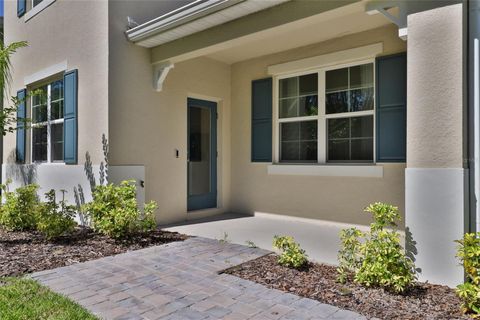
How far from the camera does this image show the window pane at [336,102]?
6281mm

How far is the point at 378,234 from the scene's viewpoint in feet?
11.3

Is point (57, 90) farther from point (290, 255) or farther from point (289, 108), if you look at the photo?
point (290, 255)

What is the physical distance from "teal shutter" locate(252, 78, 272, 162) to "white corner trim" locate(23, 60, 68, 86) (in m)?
3.86

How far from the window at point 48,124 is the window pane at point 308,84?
497cm

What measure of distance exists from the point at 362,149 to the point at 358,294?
3337mm

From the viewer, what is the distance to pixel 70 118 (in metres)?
→ 6.68

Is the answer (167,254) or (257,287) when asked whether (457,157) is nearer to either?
(257,287)

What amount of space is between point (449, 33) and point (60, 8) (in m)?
7.11

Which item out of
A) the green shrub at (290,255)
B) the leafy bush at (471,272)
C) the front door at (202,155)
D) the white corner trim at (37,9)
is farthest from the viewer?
the white corner trim at (37,9)

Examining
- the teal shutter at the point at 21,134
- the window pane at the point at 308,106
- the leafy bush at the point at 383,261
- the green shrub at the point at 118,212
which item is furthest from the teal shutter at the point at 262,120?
the teal shutter at the point at 21,134

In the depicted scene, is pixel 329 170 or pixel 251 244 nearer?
pixel 251 244

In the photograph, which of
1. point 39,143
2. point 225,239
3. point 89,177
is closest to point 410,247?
point 225,239

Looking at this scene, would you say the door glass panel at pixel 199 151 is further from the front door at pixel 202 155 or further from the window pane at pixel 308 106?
the window pane at pixel 308 106

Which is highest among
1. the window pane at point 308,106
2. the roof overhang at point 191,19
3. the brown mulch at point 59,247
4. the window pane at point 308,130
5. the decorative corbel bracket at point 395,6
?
the roof overhang at point 191,19
